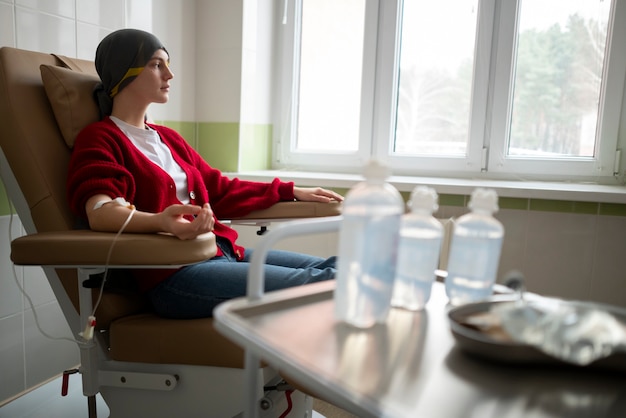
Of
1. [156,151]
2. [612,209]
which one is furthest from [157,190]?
[612,209]

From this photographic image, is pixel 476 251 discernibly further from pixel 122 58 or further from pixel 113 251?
pixel 122 58

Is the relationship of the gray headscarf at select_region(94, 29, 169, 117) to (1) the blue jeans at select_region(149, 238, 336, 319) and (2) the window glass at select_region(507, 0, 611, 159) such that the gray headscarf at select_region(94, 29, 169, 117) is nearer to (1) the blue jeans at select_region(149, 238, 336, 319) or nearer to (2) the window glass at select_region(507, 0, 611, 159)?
(1) the blue jeans at select_region(149, 238, 336, 319)

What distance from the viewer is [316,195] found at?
5.07 feet

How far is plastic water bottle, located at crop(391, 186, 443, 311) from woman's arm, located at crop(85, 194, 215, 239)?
41 cm

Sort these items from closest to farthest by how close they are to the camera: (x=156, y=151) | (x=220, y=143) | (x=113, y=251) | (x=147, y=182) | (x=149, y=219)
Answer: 1. (x=113, y=251)
2. (x=149, y=219)
3. (x=147, y=182)
4. (x=156, y=151)
5. (x=220, y=143)

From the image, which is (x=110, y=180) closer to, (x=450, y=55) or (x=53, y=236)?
(x=53, y=236)

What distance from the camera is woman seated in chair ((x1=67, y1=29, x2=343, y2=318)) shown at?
1158 millimetres

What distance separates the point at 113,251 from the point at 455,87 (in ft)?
5.72

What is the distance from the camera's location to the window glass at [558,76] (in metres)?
2.09

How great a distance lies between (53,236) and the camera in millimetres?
1031

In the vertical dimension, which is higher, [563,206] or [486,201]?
[486,201]

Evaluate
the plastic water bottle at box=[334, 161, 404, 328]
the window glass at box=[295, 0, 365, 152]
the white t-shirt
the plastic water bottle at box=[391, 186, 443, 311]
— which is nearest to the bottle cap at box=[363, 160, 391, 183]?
the plastic water bottle at box=[334, 161, 404, 328]

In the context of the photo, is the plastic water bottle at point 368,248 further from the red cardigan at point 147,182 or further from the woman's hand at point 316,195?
the woman's hand at point 316,195

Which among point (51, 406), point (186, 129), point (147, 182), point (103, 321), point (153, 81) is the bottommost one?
point (51, 406)
